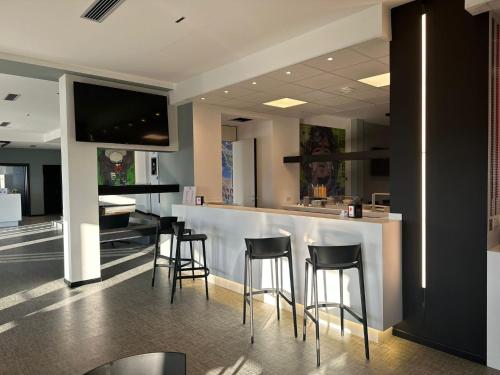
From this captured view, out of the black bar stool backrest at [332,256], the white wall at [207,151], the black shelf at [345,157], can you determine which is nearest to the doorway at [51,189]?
the white wall at [207,151]

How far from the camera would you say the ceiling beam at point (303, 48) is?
3.12 m

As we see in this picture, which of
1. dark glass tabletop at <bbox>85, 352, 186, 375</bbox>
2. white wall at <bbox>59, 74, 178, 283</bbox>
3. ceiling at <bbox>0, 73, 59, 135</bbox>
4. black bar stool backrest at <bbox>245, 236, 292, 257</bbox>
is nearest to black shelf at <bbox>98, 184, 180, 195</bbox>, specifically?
white wall at <bbox>59, 74, 178, 283</bbox>

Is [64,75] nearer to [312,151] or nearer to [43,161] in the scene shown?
[312,151]

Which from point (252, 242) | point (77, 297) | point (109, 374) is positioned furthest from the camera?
point (77, 297)

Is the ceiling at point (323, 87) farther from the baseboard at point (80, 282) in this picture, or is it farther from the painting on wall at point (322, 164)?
the baseboard at point (80, 282)

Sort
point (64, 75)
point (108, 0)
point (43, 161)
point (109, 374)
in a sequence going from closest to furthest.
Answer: point (109, 374)
point (108, 0)
point (64, 75)
point (43, 161)

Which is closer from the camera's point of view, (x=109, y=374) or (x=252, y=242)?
(x=109, y=374)

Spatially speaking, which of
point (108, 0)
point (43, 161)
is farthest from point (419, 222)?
point (43, 161)

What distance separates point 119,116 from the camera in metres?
5.16

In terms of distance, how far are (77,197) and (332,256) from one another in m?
3.64

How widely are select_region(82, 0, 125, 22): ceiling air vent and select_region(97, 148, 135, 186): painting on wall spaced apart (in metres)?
3.14

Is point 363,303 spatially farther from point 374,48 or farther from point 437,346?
point 374,48

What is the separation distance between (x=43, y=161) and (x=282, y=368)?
1429cm

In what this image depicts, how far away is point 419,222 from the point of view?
304 cm
